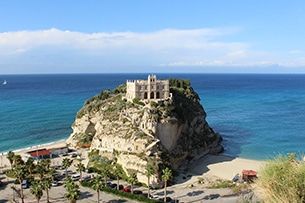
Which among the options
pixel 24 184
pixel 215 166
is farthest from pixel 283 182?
pixel 215 166

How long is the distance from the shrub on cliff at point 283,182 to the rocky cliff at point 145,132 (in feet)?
124

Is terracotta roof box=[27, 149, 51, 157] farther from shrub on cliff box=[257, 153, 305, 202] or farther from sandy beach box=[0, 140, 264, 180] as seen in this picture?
shrub on cliff box=[257, 153, 305, 202]

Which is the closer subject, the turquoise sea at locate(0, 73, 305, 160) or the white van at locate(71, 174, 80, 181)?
the white van at locate(71, 174, 80, 181)

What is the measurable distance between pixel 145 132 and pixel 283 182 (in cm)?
4408

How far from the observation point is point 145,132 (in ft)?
189

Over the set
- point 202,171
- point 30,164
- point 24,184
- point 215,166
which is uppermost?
point 30,164

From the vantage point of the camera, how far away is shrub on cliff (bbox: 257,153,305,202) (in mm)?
13922

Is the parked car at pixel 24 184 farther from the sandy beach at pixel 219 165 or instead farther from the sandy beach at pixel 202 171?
the sandy beach at pixel 219 165

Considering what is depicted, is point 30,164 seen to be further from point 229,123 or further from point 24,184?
point 229,123

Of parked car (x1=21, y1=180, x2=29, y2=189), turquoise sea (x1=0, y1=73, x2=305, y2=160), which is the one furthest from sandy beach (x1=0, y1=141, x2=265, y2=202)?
turquoise sea (x1=0, y1=73, x2=305, y2=160)

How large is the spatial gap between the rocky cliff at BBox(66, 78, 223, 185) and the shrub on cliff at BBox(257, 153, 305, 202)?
124ft

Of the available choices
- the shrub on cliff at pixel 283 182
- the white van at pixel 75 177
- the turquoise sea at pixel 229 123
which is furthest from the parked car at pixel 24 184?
the shrub on cliff at pixel 283 182

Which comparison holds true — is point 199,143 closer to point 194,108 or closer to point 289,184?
point 194,108

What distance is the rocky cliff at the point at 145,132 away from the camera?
5540 centimetres
